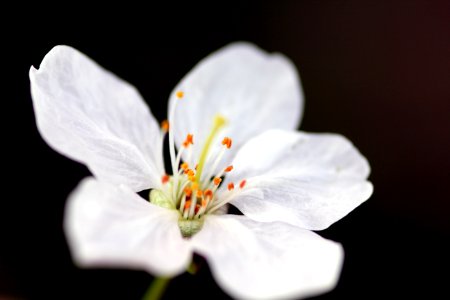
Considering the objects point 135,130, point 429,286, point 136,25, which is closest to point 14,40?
point 136,25

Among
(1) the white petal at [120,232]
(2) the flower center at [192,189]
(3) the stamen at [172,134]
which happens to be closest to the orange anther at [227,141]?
(2) the flower center at [192,189]

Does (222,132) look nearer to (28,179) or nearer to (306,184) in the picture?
(306,184)

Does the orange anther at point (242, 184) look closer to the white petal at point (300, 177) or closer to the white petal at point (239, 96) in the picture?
the white petal at point (300, 177)

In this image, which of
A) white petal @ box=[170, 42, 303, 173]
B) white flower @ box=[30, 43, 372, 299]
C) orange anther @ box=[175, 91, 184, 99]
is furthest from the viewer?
white petal @ box=[170, 42, 303, 173]

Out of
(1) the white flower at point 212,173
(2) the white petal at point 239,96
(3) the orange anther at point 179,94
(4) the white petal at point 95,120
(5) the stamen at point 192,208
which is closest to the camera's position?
(1) the white flower at point 212,173

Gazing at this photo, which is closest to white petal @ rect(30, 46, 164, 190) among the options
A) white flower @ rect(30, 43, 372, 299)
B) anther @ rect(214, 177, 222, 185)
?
white flower @ rect(30, 43, 372, 299)

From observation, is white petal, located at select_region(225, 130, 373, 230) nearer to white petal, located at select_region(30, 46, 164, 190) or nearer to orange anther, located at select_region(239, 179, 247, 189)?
orange anther, located at select_region(239, 179, 247, 189)

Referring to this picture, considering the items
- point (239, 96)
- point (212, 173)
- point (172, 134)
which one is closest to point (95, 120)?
point (172, 134)
